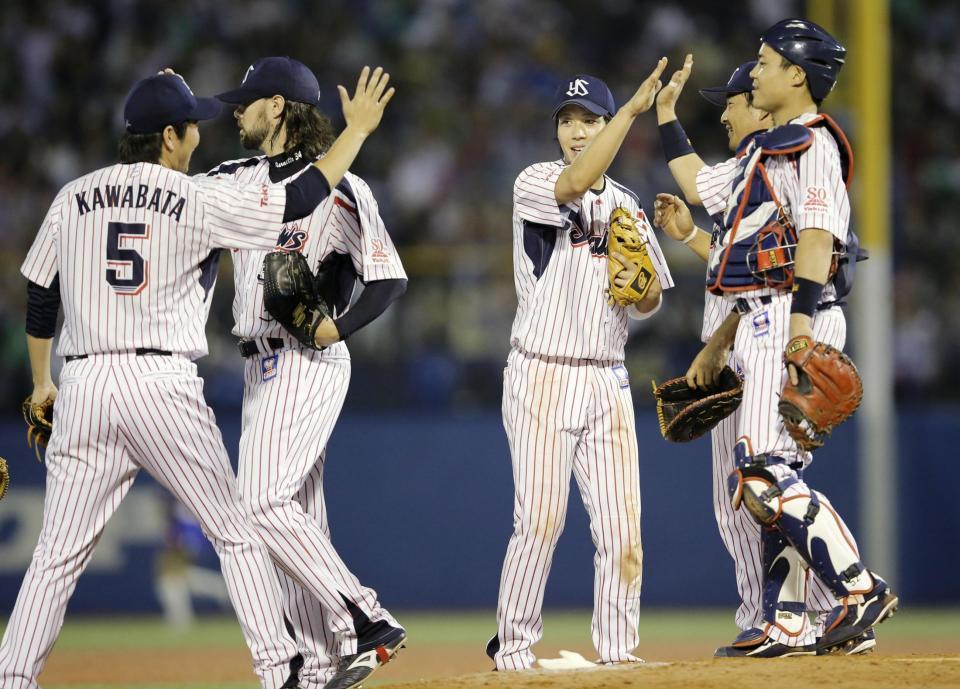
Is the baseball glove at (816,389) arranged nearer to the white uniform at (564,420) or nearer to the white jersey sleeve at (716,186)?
the white jersey sleeve at (716,186)

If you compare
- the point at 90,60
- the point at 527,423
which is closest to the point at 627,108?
the point at 527,423

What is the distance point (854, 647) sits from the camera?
5.07m

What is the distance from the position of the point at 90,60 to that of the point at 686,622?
8.24 meters

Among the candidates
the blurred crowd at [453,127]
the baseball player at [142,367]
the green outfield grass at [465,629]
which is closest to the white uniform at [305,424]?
the baseball player at [142,367]

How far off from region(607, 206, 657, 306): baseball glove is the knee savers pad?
1061 mm

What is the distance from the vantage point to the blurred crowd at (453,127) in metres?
10.9

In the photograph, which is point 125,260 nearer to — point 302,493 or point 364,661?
point 302,493

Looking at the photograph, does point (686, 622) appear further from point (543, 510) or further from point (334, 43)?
point (334, 43)

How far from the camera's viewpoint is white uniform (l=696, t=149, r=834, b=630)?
560 cm

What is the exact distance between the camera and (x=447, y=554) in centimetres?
1112

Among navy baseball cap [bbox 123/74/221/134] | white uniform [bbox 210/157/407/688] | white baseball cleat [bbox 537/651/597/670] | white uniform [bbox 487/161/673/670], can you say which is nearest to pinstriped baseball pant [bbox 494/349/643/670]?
white uniform [bbox 487/161/673/670]

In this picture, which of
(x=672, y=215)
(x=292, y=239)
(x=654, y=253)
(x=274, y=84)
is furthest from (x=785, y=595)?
(x=274, y=84)

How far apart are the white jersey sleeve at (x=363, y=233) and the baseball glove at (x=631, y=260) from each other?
0.87 metres

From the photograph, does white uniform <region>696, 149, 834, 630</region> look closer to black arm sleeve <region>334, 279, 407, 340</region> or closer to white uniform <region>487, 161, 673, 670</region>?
white uniform <region>487, 161, 673, 670</region>
